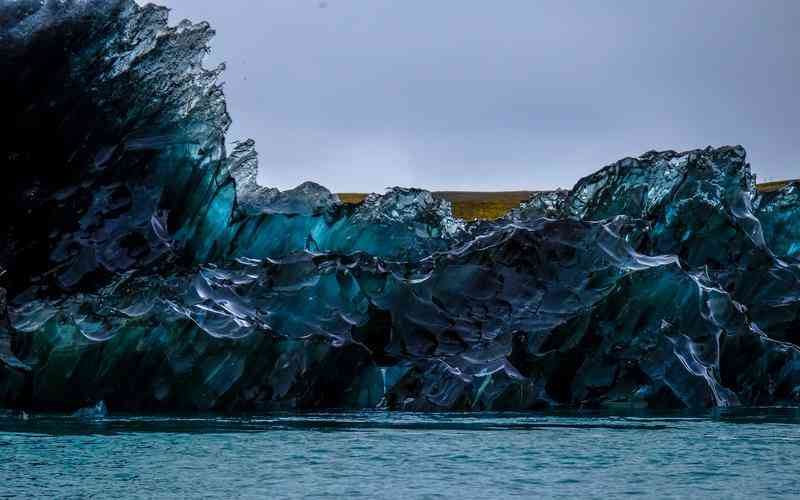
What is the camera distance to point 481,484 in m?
21.3

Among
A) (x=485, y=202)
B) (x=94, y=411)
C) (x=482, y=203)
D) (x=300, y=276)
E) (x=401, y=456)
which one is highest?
(x=485, y=202)

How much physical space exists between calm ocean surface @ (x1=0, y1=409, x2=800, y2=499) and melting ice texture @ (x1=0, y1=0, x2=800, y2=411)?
1752mm

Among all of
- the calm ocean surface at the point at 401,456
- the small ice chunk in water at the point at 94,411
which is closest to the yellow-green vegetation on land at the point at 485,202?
the small ice chunk in water at the point at 94,411

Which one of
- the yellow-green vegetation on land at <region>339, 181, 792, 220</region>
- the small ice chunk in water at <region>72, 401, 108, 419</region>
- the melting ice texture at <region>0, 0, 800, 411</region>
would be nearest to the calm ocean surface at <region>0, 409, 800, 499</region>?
the small ice chunk in water at <region>72, 401, 108, 419</region>

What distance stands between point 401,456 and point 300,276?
1177 centimetres

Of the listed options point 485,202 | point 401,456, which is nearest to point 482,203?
point 485,202

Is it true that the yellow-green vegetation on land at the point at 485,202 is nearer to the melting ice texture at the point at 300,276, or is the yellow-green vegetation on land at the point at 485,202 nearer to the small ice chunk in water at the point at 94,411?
the melting ice texture at the point at 300,276

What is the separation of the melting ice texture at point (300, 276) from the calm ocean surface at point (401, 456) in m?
1.75

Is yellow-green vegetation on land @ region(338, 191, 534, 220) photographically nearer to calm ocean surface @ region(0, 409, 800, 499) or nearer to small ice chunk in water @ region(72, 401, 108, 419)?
small ice chunk in water @ region(72, 401, 108, 419)

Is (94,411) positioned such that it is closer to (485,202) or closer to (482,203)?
(482,203)

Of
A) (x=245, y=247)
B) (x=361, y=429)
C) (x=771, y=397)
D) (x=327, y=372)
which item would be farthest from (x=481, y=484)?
(x=245, y=247)

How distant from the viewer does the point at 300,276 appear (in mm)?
35062

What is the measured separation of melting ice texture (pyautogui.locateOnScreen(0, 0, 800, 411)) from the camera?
32.2 m

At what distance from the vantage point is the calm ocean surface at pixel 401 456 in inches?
818
